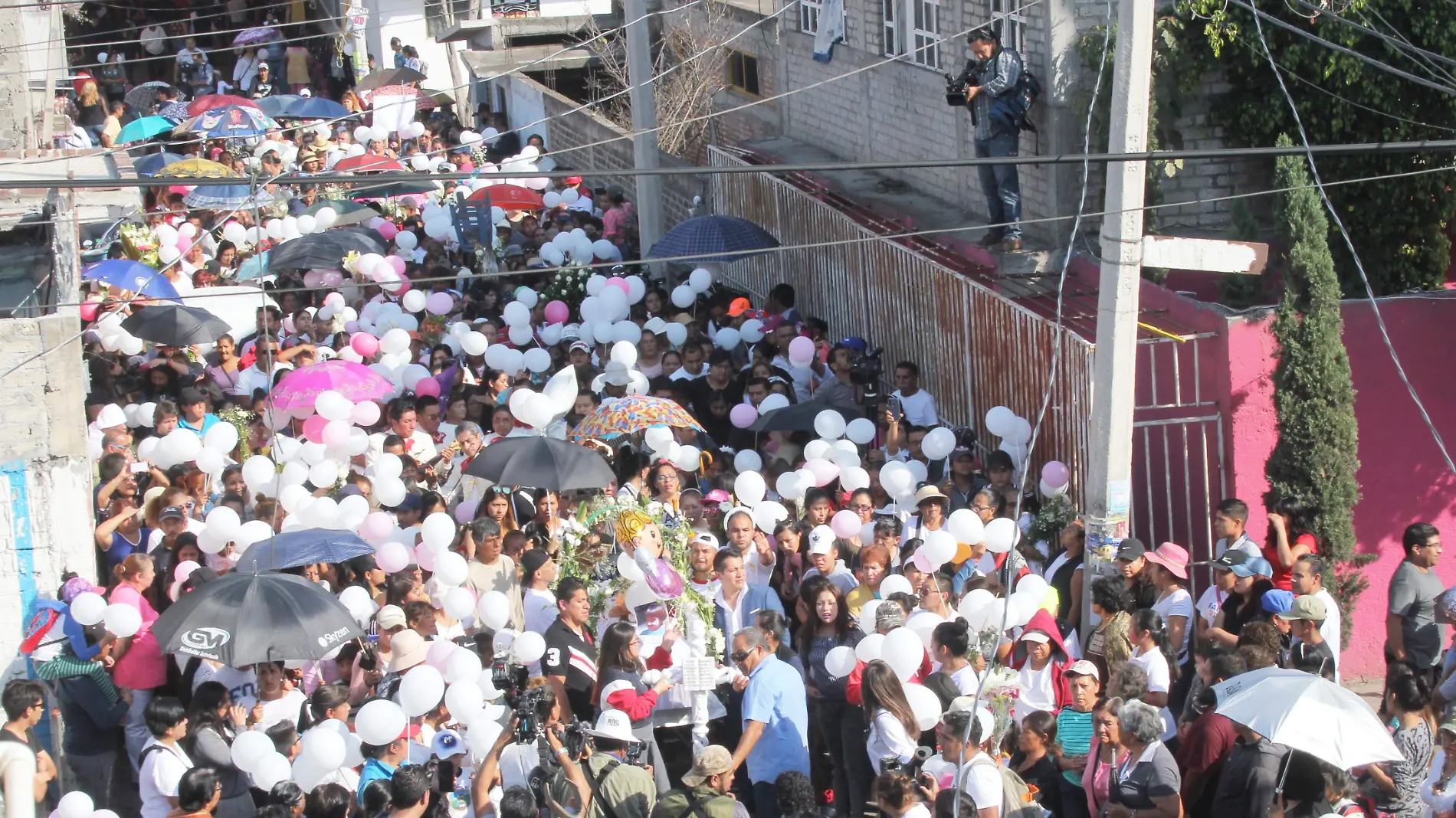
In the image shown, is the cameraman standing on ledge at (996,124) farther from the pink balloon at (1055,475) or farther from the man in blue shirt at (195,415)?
the man in blue shirt at (195,415)

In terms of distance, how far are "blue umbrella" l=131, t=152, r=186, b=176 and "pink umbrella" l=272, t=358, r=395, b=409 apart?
9516mm

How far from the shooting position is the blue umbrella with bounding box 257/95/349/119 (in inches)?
983

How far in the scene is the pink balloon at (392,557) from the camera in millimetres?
9273

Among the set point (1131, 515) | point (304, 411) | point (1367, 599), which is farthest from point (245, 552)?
point (1367, 599)

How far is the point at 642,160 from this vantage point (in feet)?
56.2

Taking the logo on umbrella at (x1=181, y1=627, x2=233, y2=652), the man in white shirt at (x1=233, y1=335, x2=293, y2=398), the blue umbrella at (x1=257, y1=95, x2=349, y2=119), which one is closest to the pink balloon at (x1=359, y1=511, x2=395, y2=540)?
the logo on umbrella at (x1=181, y1=627, x2=233, y2=652)

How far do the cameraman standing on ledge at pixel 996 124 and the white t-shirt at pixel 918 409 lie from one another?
1429 millimetres

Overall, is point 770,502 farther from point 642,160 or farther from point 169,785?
point 642,160

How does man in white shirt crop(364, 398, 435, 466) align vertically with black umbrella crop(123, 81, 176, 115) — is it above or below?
below

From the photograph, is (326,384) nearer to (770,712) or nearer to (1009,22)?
(770,712)

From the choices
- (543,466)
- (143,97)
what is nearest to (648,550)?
(543,466)

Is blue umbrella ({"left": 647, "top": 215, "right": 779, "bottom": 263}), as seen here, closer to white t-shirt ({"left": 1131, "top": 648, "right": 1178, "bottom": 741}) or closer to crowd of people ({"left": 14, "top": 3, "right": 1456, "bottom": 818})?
crowd of people ({"left": 14, "top": 3, "right": 1456, "bottom": 818})

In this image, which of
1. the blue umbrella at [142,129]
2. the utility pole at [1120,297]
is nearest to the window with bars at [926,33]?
the utility pole at [1120,297]

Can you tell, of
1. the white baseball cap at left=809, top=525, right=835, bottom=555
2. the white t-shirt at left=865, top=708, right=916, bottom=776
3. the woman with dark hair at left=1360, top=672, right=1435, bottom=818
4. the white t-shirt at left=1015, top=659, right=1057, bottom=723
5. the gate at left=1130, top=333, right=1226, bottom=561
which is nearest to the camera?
the woman with dark hair at left=1360, top=672, right=1435, bottom=818
